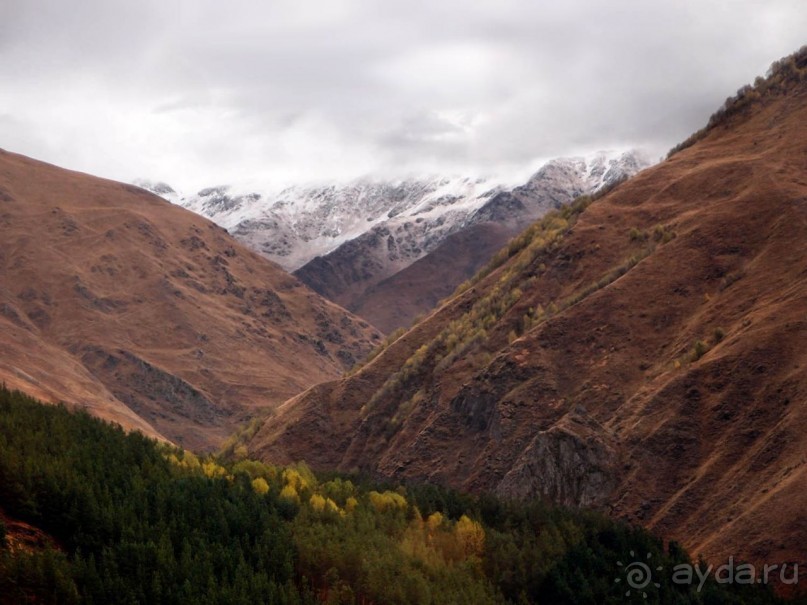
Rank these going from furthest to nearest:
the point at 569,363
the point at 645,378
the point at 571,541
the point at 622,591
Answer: the point at 569,363 → the point at 645,378 → the point at 571,541 → the point at 622,591

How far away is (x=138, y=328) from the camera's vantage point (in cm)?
16438

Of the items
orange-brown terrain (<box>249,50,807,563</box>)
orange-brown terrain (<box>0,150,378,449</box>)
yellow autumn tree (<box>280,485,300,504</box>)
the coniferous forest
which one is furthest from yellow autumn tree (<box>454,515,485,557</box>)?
orange-brown terrain (<box>0,150,378,449</box>)

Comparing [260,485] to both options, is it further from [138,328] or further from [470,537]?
[138,328]

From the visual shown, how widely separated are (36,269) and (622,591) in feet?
467

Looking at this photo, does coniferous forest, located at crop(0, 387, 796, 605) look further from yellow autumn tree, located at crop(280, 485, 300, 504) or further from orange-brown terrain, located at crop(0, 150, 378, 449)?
orange-brown terrain, located at crop(0, 150, 378, 449)

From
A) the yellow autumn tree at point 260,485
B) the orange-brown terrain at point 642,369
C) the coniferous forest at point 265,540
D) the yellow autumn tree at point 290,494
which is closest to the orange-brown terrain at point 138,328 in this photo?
the orange-brown terrain at point 642,369

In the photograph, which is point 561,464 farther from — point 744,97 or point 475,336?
point 744,97

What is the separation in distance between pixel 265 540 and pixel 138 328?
417 ft

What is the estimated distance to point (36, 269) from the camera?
166 meters

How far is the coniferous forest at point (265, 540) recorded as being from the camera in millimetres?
35375

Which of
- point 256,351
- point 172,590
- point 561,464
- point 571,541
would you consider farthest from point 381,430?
point 256,351

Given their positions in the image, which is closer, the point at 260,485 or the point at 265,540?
the point at 265,540

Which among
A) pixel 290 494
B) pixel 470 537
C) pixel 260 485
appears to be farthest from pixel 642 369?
pixel 260 485

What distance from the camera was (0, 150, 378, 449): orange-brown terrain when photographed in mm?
138500
